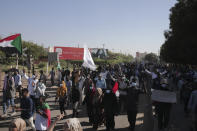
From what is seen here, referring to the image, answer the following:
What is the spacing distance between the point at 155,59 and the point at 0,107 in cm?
9670

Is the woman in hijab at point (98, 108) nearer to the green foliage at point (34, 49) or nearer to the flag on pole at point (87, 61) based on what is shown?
the flag on pole at point (87, 61)

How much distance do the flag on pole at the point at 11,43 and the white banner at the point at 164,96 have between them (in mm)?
8203

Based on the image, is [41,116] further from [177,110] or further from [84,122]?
[177,110]

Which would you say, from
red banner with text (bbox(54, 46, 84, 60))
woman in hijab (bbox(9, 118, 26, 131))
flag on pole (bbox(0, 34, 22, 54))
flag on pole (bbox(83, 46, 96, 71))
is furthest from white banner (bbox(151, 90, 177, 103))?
red banner with text (bbox(54, 46, 84, 60))

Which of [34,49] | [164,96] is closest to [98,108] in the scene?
[164,96]

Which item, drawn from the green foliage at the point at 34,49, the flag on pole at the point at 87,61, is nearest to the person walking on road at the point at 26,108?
the flag on pole at the point at 87,61

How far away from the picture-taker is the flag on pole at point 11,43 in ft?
39.6

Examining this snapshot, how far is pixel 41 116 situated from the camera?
5.39 m

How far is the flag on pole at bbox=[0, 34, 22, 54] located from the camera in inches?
475

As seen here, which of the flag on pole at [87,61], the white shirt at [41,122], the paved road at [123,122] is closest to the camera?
the white shirt at [41,122]

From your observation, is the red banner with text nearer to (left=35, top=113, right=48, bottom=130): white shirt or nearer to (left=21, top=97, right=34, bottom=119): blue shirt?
(left=21, top=97, right=34, bottom=119): blue shirt

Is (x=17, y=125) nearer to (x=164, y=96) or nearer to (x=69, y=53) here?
(x=164, y=96)

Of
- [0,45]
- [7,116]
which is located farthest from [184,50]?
[7,116]

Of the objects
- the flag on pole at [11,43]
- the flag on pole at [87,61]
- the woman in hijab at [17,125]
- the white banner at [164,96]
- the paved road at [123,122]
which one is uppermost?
the flag on pole at [11,43]
